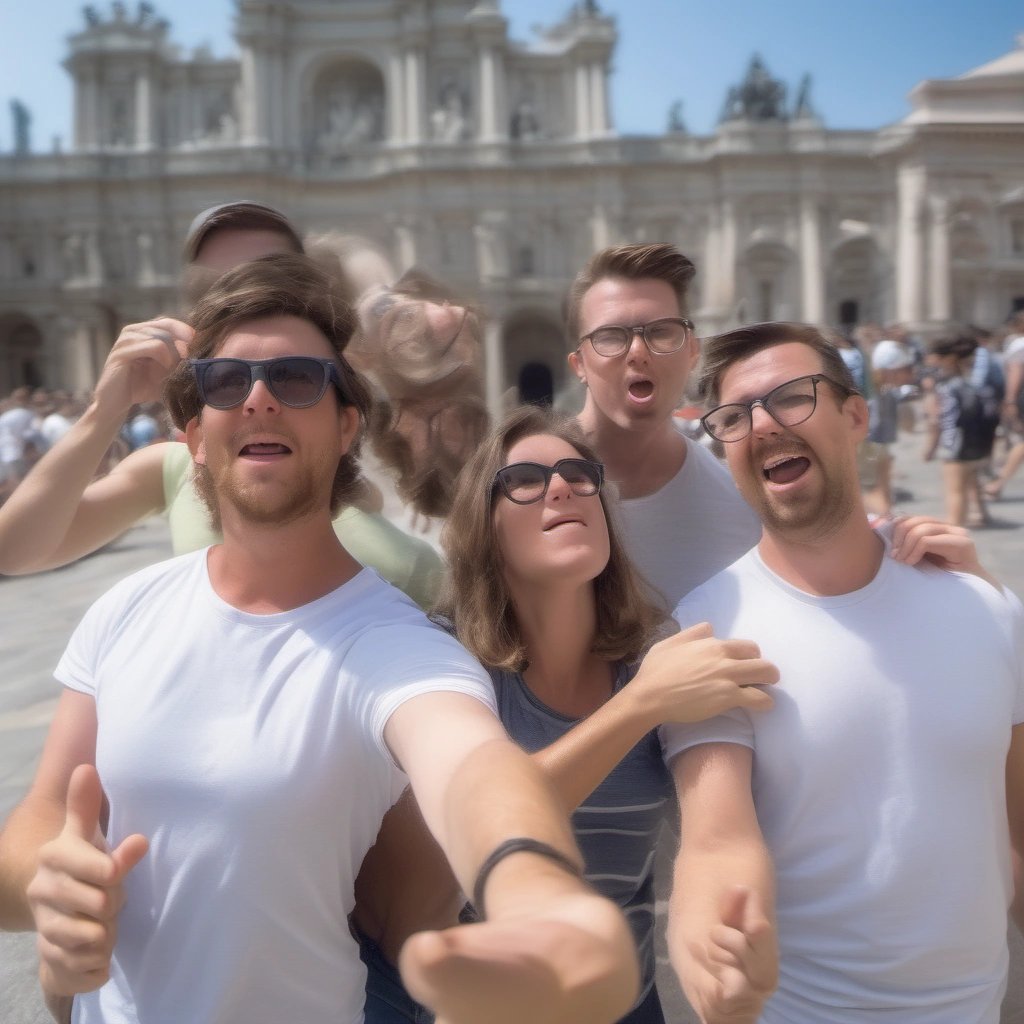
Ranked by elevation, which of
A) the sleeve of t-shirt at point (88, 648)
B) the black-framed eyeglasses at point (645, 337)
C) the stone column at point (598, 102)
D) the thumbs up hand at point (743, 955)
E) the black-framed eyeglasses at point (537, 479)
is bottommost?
the thumbs up hand at point (743, 955)

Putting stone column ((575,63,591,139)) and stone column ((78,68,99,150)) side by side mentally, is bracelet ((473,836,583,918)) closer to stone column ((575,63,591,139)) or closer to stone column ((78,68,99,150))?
stone column ((575,63,591,139))

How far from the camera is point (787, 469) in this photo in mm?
2066

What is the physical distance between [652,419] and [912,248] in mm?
28124

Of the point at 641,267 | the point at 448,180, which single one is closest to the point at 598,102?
the point at 448,180

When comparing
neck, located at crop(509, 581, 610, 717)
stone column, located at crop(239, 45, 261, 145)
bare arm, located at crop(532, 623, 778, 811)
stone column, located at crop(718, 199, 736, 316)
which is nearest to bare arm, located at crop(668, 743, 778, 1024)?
bare arm, located at crop(532, 623, 778, 811)

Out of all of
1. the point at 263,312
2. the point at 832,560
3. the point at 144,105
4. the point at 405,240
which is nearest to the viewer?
the point at 263,312

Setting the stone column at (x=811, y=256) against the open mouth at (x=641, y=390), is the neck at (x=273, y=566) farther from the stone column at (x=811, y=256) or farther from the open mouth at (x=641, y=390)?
the stone column at (x=811, y=256)

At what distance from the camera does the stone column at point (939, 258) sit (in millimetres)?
27812

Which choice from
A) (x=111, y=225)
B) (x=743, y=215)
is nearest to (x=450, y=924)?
(x=743, y=215)

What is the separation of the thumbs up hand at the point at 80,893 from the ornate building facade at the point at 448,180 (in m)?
27.7

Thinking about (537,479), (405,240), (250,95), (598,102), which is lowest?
(537,479)

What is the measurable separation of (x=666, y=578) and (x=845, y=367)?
79 centimetres

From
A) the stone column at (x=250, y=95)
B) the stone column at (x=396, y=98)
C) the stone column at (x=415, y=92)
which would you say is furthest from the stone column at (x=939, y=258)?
the stone column at (x=250, y=95)

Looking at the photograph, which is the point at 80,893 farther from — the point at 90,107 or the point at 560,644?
the point at 90,107
